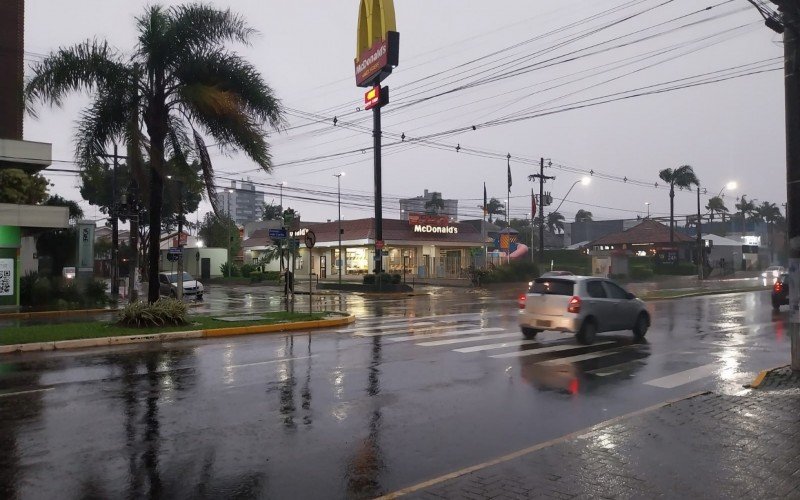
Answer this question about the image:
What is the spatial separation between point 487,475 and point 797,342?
22.4 feet

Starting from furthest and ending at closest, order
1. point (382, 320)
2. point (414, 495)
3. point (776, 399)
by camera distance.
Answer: point (382, 320)
point (776, 399)
point (414, 495)

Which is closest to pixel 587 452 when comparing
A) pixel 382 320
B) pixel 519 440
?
pixel 519 440

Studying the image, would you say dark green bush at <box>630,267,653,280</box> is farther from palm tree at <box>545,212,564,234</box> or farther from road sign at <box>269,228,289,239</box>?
palm tree at <box>545,212,564,234</box>

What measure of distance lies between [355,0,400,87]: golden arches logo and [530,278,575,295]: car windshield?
1906 centimetres

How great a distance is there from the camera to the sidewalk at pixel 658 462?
496 cm

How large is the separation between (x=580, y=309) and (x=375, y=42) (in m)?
22.7

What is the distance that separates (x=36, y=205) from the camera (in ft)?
79.3

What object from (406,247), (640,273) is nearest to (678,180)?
(640,273)

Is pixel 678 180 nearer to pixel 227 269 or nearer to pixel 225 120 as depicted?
pixel 227 269

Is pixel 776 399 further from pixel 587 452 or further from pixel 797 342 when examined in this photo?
pixel 587 452

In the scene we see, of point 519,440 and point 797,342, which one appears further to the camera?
point 797,342

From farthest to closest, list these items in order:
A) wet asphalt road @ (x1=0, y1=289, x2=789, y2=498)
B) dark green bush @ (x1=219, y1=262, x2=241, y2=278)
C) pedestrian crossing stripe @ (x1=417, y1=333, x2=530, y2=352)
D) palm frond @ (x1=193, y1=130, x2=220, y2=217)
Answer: dark green bush @ (x1=219, y1=262, x2=241, y2=278), palm frond @ (x1=193, y1=130, x2=220, y2=217), pedestrian crossing stripe @ (x1=417, y1=333, x2=530, y2=352), wet asphalt road @ (x1=0, y1=289, x2=789, y2=498)

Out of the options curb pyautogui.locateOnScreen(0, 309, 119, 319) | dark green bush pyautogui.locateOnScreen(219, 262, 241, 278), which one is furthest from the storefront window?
curb pyautogui.locateOnScreen(0, 309, 119, 319)

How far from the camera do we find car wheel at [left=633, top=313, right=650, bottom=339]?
14961 millimetres
